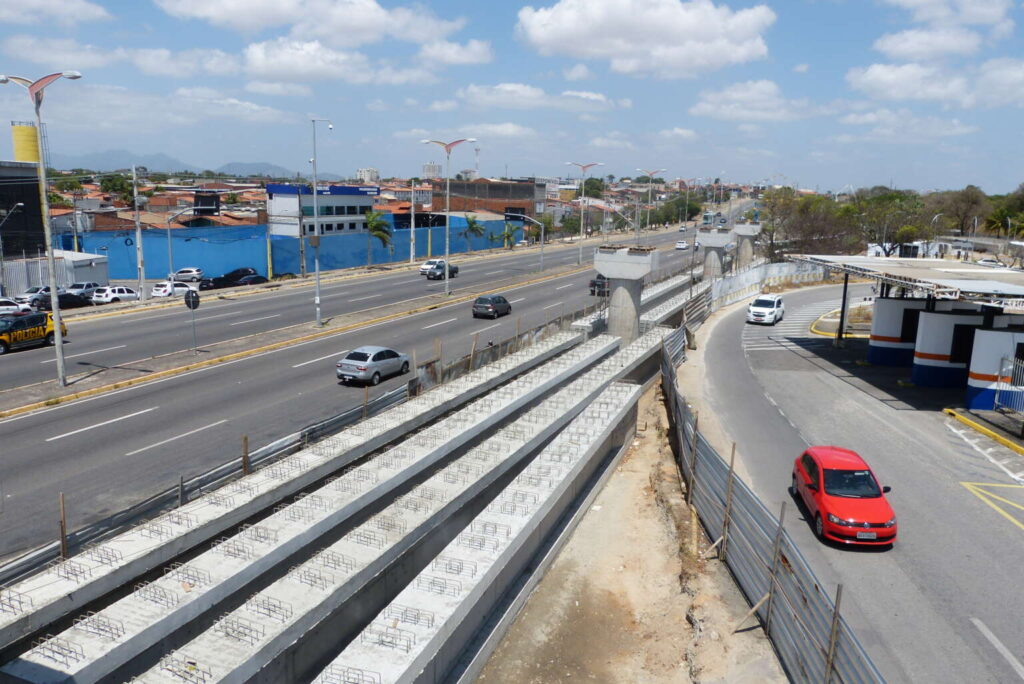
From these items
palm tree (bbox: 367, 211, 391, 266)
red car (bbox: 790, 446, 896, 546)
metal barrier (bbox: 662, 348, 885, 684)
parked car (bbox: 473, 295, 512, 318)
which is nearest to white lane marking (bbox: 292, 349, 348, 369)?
parked car (bbox: 473, 295, 512, 318)

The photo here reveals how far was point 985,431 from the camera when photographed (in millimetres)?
22844

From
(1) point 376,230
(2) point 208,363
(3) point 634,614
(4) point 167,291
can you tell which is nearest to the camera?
(3) point 634,614

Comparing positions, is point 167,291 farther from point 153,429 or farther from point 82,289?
point 153,429

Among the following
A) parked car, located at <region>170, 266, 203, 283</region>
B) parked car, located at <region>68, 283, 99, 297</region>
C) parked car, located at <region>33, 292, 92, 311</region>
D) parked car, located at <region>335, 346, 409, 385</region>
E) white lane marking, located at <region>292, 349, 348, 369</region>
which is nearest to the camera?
parked car, located at <region>335, 346, 409, 385</region>

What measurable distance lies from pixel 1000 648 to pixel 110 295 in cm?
Answer: 5085

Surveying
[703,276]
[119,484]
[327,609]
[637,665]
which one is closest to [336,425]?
[119,484]


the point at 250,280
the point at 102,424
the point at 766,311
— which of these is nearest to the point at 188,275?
the point at 250,280

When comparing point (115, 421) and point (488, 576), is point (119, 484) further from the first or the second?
point (488, 576)

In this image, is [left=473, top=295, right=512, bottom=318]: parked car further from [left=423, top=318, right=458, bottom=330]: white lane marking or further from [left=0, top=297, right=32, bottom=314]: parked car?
[left=0, top=297, right=32, bottom=314]: parked car

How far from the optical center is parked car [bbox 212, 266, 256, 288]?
56562 mm

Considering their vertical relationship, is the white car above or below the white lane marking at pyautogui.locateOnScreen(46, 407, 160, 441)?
above

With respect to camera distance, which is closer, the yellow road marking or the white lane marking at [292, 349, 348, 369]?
the yellow road marking

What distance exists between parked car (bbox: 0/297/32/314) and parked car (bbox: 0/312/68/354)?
7.54 m

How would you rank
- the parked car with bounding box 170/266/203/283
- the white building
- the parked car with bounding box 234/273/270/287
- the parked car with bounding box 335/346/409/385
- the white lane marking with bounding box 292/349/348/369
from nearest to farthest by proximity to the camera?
1. the parked car with bounding box 335/346/409/385
2. the white lane marking with bounding box 292/349/348/369
3. the parked car with bounding box 234/273/270/287
4. the parked car with bounding box 170/266/203/283
5. the white building
